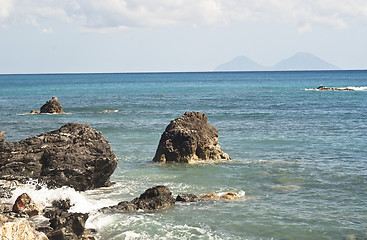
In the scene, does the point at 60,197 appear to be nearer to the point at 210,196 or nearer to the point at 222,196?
the point at 210,196

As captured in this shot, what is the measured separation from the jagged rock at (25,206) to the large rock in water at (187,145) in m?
11.5

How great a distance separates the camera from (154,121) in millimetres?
50188

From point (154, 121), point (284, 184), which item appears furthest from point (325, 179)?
point (154, 121)

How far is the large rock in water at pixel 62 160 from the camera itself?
19750 mm

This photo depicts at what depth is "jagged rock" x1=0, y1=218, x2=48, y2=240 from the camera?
1165cm

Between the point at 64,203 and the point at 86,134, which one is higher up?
the point at 86,134

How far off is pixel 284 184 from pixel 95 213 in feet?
30.6

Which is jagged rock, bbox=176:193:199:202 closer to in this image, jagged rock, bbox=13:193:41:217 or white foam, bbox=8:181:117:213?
white foam, bbox=8:181:117:213

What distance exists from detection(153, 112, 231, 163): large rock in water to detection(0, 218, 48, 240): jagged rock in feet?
50.3

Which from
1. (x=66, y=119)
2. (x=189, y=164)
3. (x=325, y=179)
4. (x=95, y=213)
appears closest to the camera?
(x=95, y=213)

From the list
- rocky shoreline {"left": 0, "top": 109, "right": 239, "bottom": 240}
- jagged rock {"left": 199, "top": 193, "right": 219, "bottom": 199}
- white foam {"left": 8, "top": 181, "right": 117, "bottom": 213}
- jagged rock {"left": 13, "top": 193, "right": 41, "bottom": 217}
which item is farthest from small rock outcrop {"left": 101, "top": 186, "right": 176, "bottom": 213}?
jagged rock {"left": 13, "top": 193, "right": 41, "bottom": 217}

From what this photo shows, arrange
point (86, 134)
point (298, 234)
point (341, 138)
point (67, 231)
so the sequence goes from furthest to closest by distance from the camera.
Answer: point (341, 138) → point (86, 134) → point (298, 234) → point (67, 231)

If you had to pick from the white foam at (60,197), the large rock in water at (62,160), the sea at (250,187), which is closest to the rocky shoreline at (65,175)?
the large rock in water at (62,160)

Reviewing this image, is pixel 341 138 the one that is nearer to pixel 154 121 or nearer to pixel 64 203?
pixel 154 121
